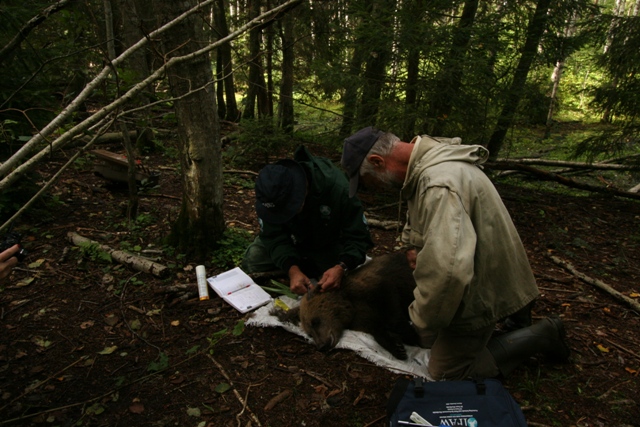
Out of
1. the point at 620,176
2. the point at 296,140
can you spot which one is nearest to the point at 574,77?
the point at 620,176

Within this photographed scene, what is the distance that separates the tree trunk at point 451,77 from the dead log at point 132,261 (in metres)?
4.29

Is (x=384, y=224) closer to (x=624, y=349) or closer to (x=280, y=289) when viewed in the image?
(x=280, y=289)

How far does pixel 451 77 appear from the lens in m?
5.53

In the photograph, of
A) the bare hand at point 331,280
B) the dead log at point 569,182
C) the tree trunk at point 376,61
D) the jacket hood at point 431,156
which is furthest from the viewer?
the dead log at point 569,182

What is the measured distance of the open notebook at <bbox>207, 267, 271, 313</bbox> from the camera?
3.99 meters

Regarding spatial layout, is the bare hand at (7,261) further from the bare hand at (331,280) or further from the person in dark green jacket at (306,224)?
the bare hand at (331,280)

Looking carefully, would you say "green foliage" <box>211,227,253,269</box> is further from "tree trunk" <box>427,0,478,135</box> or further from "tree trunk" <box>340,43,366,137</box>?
"tree trunk" <box>427,0,478,135</box>

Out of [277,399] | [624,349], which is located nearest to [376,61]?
[624,349]

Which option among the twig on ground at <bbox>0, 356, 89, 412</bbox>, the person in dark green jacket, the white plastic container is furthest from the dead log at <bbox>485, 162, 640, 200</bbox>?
the twig on ground at <bbox>0, 356, 89, 412</bbox>

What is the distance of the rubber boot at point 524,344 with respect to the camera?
3.03 metres

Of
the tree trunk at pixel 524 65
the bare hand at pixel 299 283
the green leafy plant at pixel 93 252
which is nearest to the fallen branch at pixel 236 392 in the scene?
the bare hand at pixel 299 283

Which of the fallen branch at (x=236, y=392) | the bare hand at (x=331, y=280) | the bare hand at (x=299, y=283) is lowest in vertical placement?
the fallen branch at (x=236, y=392)

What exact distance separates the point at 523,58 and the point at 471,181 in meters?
5.85

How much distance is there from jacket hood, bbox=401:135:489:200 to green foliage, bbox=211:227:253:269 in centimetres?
270
